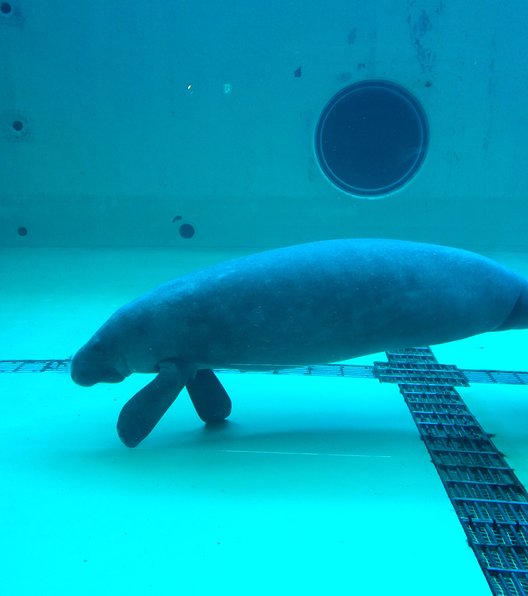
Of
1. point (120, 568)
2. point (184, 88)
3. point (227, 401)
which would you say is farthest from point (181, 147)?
point (120, 568)

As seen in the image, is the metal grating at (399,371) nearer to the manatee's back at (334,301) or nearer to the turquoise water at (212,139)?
the turquoise water at (212,139)

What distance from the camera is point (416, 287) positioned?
2.68 metres

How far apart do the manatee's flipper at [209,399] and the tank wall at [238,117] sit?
469cm

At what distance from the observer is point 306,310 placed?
266cm

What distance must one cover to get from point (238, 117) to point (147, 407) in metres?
5.41

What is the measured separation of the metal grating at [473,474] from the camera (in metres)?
2.00

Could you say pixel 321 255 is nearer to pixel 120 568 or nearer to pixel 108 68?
pixel 120 568

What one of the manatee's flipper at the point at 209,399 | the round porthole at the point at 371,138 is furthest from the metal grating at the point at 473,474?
the round porthole at the point at 371,138

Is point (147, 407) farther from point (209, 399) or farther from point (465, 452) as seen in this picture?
point (465, 452)

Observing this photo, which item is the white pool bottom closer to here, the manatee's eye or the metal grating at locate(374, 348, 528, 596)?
the metal grating at locate(374, 348, 528, 596)

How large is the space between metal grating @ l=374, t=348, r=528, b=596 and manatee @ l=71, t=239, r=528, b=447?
0.58m

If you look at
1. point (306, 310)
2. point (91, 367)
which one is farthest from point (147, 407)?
point (306, 310)

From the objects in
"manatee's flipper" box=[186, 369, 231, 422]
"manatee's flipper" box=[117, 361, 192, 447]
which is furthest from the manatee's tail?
"manatee's flipper" box=[117, 361, 192, 447]

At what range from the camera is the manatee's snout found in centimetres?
300
